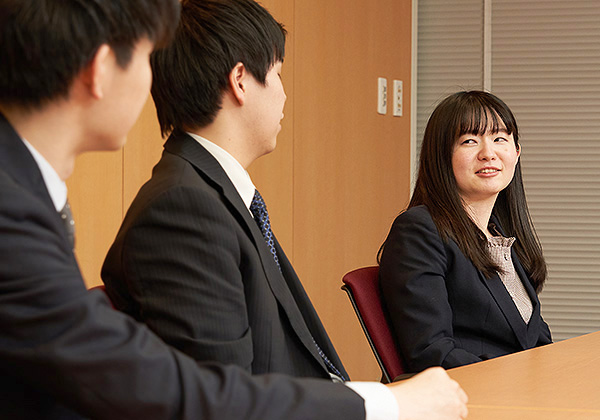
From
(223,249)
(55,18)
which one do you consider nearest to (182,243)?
(223,249)

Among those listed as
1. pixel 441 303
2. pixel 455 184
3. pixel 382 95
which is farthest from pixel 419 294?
pixel 382 95

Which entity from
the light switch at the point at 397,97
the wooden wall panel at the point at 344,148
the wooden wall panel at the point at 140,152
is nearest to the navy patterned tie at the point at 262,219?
the wooden wall panel at the point at 140,152

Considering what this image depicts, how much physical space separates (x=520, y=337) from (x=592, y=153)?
8.44 feet

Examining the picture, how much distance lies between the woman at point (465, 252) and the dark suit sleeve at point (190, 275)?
0.89 meters

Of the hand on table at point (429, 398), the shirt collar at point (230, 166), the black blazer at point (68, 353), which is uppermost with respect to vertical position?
the shirt collar at point (230, 166)

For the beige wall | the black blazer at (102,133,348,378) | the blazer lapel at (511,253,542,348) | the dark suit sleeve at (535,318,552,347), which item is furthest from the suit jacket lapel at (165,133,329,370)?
the beige wall

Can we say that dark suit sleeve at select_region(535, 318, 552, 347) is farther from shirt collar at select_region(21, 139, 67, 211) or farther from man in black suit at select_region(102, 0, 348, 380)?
shirt collar at select_region(21, 139, 67, 211)

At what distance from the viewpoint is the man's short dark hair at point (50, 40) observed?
0.83m

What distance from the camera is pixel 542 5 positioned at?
14.7ft

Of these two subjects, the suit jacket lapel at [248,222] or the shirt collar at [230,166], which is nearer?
the suit jacket lapel at [248,222]

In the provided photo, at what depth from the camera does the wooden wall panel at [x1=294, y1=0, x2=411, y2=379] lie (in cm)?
368

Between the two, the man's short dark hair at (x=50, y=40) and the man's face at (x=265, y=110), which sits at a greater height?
the man's short dark hair at (x=50, y=40)

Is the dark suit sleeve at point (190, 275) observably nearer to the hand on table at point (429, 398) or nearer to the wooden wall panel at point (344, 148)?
the hand on table at point (429, 398)

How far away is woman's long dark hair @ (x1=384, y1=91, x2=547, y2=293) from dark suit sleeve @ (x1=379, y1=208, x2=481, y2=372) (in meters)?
0.09
